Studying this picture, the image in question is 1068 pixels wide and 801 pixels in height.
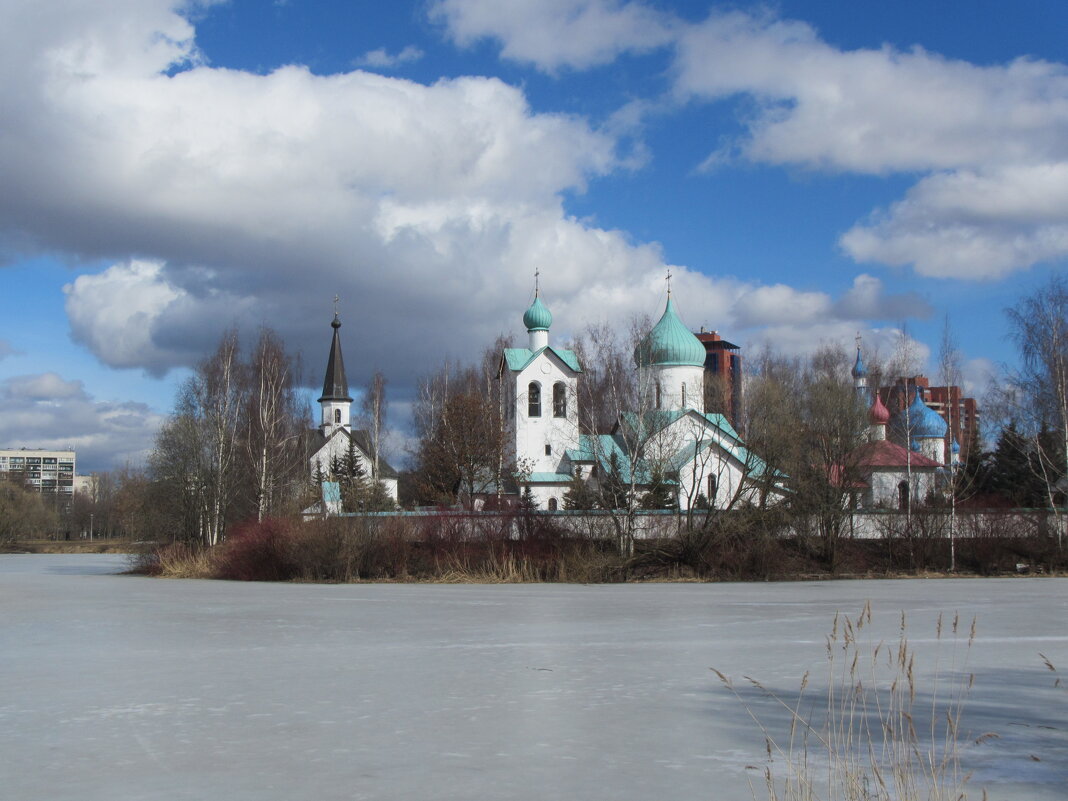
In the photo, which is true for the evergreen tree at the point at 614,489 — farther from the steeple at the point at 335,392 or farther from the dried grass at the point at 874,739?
the steeple at the point at 335,392

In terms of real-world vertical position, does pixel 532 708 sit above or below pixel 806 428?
below

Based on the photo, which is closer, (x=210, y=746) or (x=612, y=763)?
(x=612, y=763)

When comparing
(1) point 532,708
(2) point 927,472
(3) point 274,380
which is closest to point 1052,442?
(2) point 927,472

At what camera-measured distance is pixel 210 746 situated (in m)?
6.98

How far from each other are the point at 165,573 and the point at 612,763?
27.0 metres

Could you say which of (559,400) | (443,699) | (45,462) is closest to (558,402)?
(559,400)

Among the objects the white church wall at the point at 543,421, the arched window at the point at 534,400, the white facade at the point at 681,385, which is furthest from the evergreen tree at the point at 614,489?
the arched window at the point at 534,400

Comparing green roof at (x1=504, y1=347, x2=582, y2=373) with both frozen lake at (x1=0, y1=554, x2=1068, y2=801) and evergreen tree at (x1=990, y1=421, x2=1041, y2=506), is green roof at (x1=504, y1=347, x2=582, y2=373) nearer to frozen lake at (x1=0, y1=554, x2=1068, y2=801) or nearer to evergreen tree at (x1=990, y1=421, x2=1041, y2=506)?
evergreen tree at (x1=990, y1=421, x2=1041, y2=506)

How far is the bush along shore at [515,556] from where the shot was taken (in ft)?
91.8

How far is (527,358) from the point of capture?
49969 mm

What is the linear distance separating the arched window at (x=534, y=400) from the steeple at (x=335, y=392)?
→ 1082 inches

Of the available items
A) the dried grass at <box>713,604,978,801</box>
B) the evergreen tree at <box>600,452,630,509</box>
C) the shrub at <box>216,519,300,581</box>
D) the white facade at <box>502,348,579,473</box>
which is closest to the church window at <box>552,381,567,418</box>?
the white facade at <box>502,348,579,473</box>

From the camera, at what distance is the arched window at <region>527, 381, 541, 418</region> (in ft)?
163

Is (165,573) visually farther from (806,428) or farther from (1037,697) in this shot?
(1037,697)
